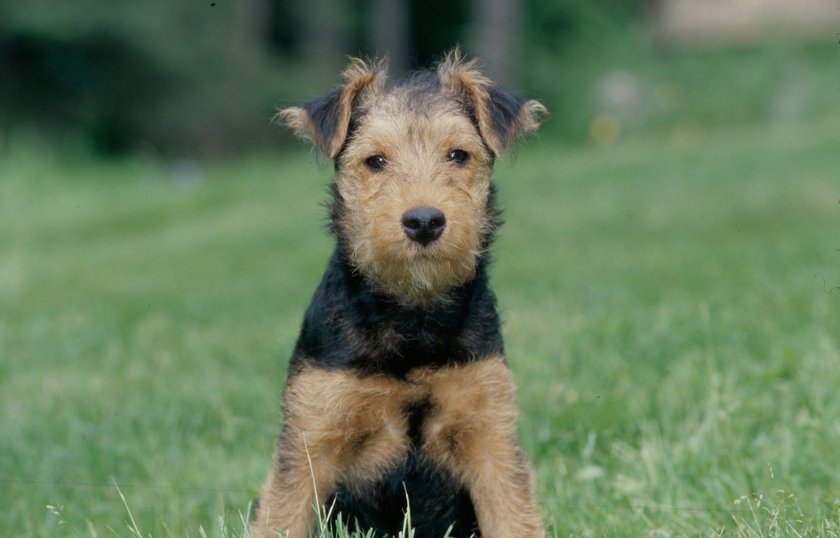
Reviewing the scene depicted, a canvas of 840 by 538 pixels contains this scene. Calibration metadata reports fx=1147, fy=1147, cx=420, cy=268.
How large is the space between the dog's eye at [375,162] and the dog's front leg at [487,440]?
0.77 m

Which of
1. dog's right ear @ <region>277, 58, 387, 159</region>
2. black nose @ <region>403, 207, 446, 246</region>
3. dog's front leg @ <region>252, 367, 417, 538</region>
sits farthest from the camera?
dog's right ear @ <region>277, 58, 387, 159</region>

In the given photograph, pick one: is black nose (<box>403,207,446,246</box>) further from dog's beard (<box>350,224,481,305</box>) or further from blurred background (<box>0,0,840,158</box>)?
blurred background (<box>0,0,840,158</box>)

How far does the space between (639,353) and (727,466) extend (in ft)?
5.78

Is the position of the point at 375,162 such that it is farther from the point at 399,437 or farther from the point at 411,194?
the point at 399,437

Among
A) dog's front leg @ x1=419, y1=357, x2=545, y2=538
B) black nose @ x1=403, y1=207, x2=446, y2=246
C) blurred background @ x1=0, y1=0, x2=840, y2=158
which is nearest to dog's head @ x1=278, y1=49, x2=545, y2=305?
black nose @ x1=403, y1=207, x2=446, y2=246

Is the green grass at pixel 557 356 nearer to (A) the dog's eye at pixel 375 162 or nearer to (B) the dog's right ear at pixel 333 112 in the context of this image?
(B) the dog's right ear at pixel 333 112

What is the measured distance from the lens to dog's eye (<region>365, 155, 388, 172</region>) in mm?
4117

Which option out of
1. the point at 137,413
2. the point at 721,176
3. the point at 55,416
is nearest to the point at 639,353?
the point at 137,413

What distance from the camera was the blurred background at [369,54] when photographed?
1925 centimetres

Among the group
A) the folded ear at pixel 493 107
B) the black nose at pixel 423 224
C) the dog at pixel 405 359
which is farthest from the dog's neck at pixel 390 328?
the folded ear at pixel 493 107

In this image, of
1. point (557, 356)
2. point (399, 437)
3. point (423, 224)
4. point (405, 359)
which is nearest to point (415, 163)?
point (423, 224)

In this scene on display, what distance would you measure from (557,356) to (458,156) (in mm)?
2606

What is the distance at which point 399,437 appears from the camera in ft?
13.0

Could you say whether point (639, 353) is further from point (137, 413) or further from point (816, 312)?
point (137, 413)
